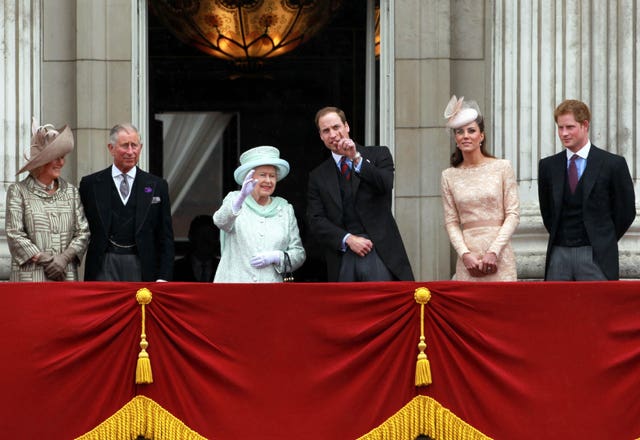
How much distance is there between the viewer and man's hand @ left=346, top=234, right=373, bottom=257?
1234 centimetres

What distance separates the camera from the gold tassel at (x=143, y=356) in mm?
11539

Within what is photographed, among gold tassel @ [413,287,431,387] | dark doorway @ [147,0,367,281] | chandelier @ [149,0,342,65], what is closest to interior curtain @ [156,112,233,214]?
dark doorway @ [147,0,367,281]

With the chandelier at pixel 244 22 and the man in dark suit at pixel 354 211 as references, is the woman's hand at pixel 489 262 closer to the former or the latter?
the man in dark suit at pixel 354 211

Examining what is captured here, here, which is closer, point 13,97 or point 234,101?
point 13,97

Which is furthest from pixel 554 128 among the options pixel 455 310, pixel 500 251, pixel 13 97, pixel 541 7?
pixel 13 97

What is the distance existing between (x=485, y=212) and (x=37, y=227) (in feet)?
10.2

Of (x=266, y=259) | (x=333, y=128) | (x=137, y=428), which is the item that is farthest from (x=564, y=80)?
(x=137, y=428)

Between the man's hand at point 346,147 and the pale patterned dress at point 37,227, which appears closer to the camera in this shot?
the man's hand at point 346,147

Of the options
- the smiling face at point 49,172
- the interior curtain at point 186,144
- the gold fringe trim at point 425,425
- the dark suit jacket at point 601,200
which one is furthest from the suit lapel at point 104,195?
the interior curtain at point 186,144

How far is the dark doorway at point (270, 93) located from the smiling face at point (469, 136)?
7000 millimetres

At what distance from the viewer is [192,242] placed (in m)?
18.1

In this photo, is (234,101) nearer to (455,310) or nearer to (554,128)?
(554,128)

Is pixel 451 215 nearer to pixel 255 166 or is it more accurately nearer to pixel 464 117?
pixel 464 117

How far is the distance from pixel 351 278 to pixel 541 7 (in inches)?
142
